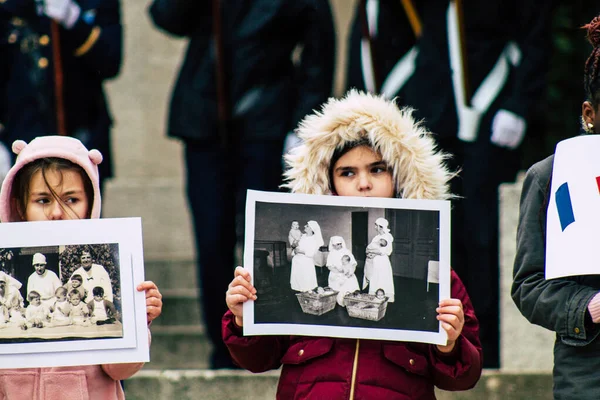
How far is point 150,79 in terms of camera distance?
8023 mm

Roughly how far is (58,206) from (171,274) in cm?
384

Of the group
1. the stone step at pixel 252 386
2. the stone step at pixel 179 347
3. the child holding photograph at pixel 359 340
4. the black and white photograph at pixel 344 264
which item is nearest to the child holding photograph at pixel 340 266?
the black and white photograph at pixel 344 264

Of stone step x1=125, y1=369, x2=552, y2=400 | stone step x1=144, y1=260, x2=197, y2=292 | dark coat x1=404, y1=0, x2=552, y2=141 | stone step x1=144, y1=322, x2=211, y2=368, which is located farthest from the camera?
stone step x1=144, y1=260, x2=197, y2=292

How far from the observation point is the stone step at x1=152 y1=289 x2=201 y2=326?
679 cm

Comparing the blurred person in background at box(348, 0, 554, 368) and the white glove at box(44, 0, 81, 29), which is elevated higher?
the white glove at box(44, 0, 81, 29)

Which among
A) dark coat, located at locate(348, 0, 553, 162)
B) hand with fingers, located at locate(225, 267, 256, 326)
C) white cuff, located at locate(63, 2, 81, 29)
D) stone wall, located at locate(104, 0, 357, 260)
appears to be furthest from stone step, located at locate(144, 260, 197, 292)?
hand with fingers, located at locate(225, 267, 256, 326)

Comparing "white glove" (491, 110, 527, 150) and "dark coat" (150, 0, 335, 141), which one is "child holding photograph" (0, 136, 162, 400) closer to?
"dark coat" (150, 0, 335, 141)

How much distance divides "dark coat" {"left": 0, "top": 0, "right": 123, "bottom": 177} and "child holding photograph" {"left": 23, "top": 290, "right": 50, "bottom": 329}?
204 cm

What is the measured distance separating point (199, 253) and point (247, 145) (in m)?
0.60

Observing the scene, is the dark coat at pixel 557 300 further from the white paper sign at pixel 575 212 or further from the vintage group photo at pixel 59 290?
the vintage group photo at pixel 59 290

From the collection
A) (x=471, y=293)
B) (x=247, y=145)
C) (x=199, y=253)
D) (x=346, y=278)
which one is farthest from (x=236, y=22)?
(x=346, y=278)

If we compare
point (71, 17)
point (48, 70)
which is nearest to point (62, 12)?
point (71, 17)

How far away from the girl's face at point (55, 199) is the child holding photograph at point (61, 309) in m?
0.25

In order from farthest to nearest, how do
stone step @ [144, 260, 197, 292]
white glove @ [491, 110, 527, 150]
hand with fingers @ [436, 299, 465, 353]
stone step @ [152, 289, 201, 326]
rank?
1. stone step @ [144, 260, 197, 292]
2. stone step @ [152, 289, 201, 326]
3. white glove @ [491, 110, 527, 150]
4. hand with fingers @ [436, 299, 465, 353]
